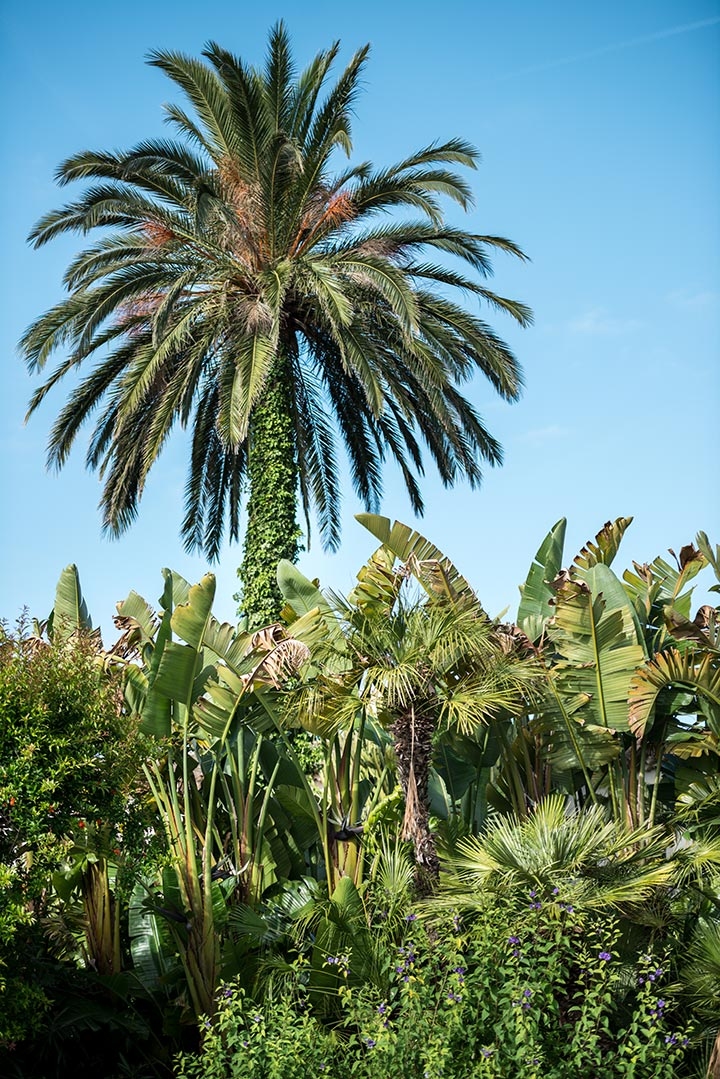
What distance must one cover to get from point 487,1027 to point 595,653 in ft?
16.6

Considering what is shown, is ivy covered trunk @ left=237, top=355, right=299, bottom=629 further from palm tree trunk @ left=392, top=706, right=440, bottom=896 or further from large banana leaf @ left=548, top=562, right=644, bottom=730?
palm tree trunk @ left=392, top=706, right=440, bottom=896

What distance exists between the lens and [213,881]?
1111cm

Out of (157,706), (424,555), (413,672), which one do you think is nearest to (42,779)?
(157,706)

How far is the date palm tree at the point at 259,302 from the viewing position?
624 inches

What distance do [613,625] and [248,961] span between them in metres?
5.08

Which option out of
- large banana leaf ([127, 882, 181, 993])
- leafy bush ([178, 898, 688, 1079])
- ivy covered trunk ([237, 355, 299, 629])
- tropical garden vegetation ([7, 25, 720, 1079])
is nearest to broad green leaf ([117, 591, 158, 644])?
tropical garden vegetation ([7, 25, 720, 1079])

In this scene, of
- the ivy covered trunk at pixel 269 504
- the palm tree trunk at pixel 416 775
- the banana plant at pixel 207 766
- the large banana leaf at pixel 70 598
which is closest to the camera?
the palm tree trunk at pixel 416 775

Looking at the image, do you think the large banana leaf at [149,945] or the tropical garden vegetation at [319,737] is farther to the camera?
the large banana leaf at [149,945]

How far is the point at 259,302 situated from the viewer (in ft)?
53.5

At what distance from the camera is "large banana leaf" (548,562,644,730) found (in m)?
11.2

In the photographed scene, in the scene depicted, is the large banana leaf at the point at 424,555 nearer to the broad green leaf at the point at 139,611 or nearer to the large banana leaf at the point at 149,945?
the broad green leaf at the point at 139,611

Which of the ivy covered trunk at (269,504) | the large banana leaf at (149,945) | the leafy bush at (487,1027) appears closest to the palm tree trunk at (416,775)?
the leafy bush at (487,1027)

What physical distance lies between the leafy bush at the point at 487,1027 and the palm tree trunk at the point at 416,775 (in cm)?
143

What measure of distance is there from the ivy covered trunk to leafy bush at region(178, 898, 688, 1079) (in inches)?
343
